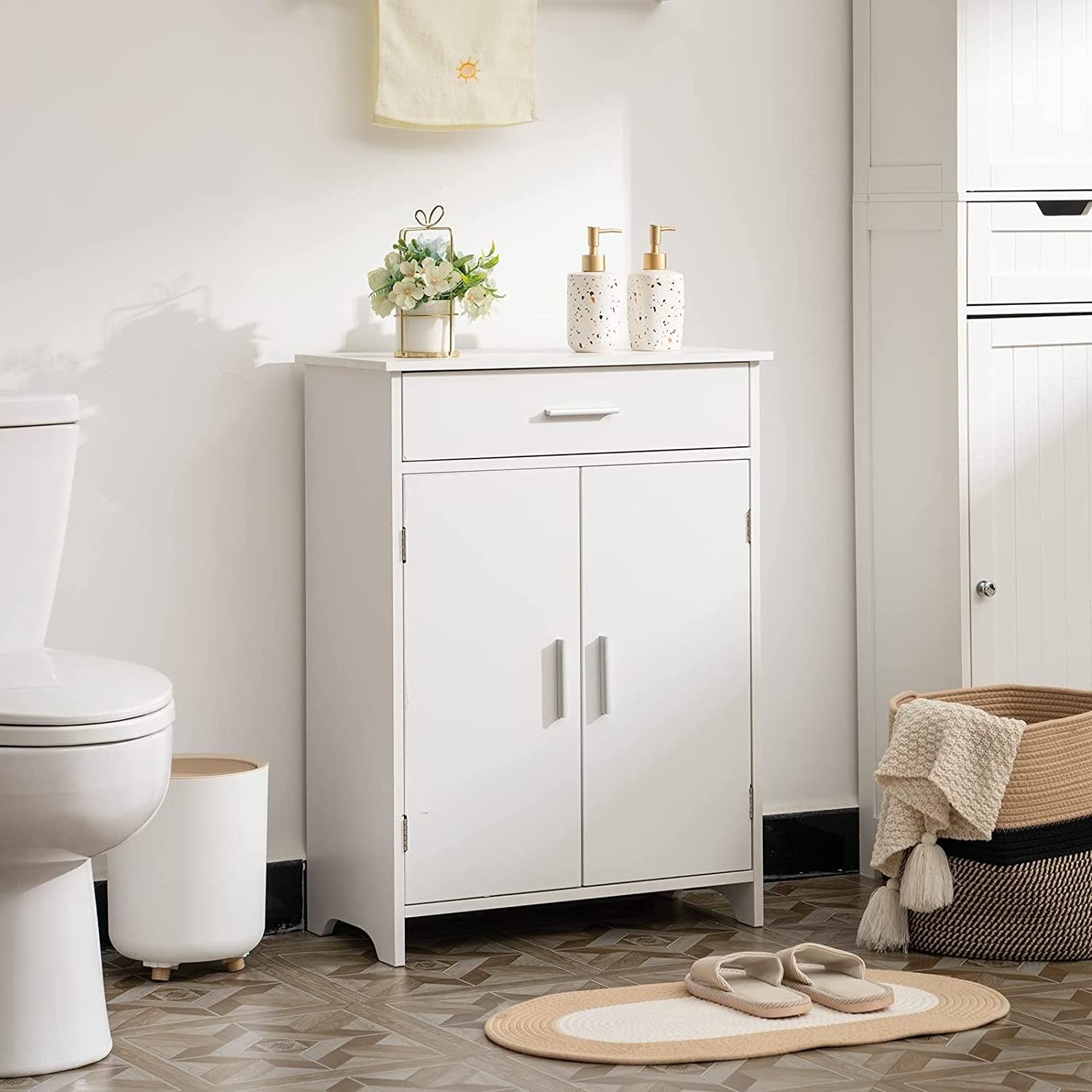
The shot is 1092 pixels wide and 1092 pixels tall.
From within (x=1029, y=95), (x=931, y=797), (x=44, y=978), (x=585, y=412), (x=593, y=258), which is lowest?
(x=44, y=978)

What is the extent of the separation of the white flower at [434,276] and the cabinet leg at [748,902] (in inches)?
A: 44.1

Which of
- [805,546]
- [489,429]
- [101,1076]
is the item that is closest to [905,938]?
[805,546]

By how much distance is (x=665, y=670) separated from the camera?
2.97 m

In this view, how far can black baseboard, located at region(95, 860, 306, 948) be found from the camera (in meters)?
3.07

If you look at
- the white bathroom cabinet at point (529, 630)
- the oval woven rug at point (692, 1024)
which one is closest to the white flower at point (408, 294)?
the white bathroom cabinet at point (529, 630)

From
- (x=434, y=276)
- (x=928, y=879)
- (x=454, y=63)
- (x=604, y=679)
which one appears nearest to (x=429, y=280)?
(x=434, y=276)

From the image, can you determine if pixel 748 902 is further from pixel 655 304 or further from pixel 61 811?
pixel 61 811

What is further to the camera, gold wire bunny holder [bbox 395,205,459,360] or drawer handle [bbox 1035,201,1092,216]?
drawer handle [bbox 1035,201,1092,216]

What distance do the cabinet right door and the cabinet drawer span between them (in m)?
0.05

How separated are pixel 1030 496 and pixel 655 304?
2.50 ft

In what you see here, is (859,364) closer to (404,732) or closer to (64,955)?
(404,732)

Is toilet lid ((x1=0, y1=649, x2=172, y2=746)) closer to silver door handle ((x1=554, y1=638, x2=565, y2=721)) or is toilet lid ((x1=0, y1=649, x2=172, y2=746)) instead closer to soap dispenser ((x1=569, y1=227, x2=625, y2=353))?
silver door handle ((x1=554, y1=638, x2=565, y2=721))

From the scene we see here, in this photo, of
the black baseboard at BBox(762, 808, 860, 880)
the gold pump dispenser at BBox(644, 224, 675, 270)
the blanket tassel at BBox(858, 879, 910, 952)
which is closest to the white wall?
the black baseboard at BBox(762, 808, 860, 880)

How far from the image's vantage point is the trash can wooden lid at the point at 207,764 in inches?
116
